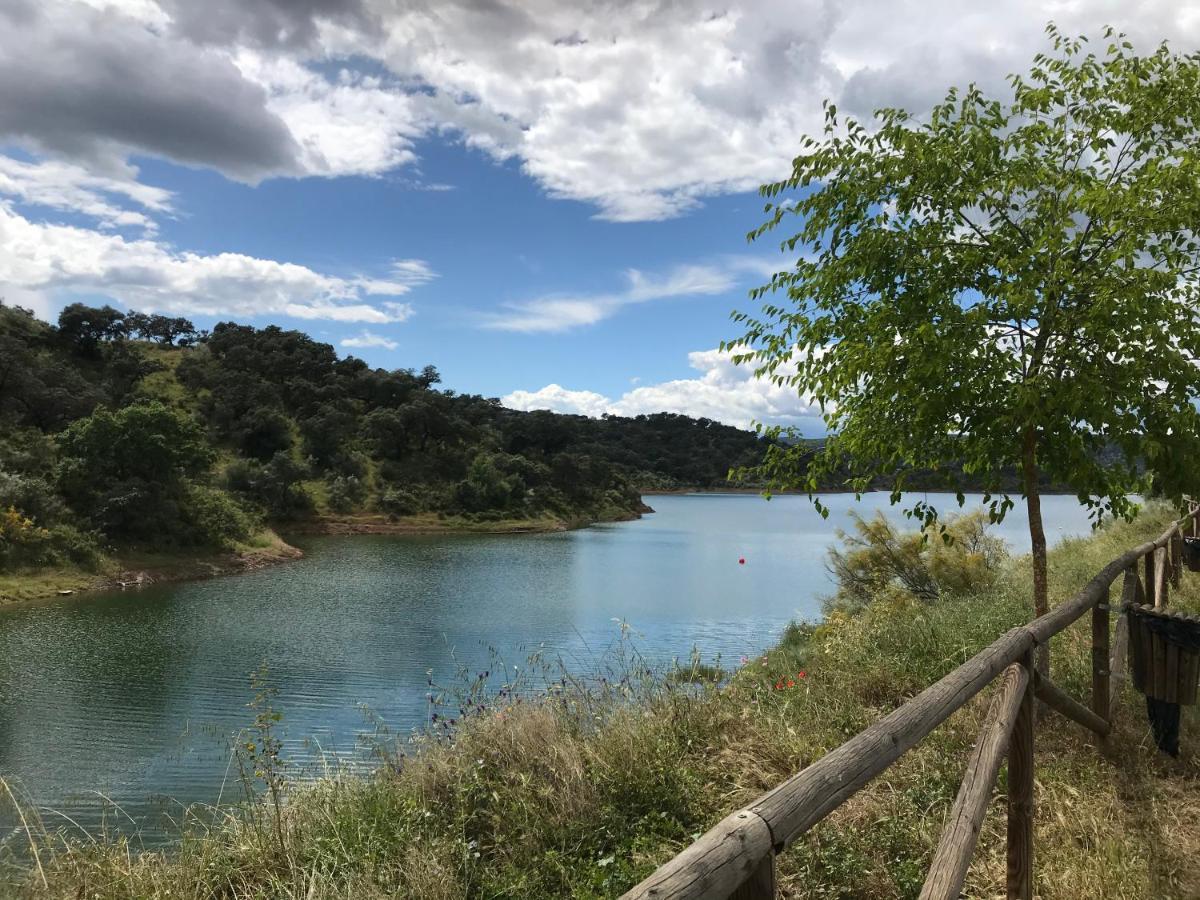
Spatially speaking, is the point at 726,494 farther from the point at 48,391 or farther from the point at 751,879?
the point at 751,879

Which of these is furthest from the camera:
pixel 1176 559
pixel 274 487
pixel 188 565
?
Result: pixel 274 487

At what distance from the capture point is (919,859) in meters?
3.89

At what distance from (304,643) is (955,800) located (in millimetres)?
21929

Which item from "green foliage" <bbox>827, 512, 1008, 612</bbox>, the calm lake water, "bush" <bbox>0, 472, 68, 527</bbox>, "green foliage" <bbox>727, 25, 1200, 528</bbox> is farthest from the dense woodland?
"green foliage" <bbox>727, 25, 1200, 528</bbox>

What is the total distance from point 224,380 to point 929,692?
271 feet

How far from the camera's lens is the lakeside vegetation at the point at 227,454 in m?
36.3

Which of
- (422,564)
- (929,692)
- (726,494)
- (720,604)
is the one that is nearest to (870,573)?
(720,604)

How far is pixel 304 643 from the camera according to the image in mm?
22047

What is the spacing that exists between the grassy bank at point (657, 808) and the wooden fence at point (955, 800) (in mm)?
542

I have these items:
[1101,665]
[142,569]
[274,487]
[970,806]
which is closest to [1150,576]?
[1101,665]

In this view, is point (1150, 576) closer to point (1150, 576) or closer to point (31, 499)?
point (1150, 576)

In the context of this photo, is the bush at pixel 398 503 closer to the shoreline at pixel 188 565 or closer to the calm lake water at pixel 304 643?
the shoreline at pixel 188 565

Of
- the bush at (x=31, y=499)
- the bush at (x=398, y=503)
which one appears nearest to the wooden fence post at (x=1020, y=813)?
the bush at (x=31, y=499)

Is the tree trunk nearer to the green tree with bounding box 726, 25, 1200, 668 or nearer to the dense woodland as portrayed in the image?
the green tree with bounding box 726, 25, 1200, 668
